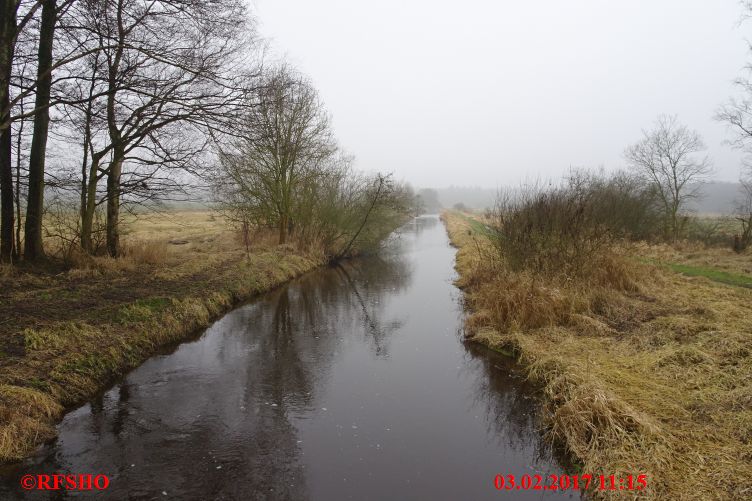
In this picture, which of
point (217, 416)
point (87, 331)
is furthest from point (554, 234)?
point (87, 331)

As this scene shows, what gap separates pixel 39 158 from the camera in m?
10.0

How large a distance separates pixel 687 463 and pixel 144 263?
1356 cm

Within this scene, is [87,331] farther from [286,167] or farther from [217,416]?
[286,167]

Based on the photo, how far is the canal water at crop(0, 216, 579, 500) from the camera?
4.36m

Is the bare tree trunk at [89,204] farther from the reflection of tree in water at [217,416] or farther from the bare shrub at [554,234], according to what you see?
the bare shrub at [554,234]

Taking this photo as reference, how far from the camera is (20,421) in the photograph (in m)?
4.75

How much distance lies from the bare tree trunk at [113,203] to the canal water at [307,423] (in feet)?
16.6

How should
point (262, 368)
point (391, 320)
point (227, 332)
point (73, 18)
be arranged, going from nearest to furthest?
point (262, 368) < point (73, 18) < point (227, 332) < point (391, 320)

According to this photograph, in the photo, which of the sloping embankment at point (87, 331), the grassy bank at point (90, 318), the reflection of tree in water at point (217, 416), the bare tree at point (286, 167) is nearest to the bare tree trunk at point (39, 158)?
the grassy bank at point (90, 318)

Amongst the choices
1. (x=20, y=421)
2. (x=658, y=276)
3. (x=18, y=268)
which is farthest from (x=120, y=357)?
(x=658, y=276)

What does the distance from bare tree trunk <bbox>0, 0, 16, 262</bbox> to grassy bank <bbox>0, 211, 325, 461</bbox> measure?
89 cm

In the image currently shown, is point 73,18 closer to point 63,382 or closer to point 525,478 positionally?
point 63,382

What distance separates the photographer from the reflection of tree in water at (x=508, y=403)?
5371mm

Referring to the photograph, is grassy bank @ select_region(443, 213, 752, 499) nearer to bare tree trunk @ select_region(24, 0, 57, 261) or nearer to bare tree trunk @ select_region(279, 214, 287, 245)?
bare tree trunk @ select_region(24, 0, 57, 261)
